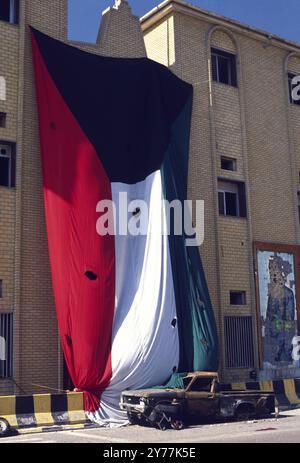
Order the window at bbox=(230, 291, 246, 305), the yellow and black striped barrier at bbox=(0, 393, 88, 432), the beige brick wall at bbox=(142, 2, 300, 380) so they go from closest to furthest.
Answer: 1. the yellow and black striped barrier at bbox=(0, 393, 88, 432)
2. the beige brick wall at bbox=(142, 2, 300, 380)
3. the window at bbox=(230, 291, 246, 305)

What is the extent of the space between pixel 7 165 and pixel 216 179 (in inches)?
325

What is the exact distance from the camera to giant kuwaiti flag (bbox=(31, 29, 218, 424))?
18734 mm

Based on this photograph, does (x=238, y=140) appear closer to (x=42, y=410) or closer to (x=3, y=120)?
(x=3, y=120)

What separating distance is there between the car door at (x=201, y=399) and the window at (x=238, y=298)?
725cm

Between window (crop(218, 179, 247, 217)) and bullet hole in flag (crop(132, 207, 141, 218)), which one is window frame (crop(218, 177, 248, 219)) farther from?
bullet hole in flag (crop(132, 207, 141, 218))

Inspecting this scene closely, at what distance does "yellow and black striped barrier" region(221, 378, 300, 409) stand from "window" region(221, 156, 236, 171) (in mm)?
8345

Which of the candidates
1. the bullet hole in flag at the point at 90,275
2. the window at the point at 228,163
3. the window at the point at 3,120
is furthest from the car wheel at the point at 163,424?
the window at the point at 228,163

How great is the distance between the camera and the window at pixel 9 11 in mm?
20297

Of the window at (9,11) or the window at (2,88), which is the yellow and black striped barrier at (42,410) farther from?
the window at (9,11)

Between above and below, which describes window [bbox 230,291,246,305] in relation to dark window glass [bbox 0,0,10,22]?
below

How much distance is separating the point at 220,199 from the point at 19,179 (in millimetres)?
8576

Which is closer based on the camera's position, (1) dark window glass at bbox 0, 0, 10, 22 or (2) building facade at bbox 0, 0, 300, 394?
(2) building facade at bbox 0, 0, 300, 394

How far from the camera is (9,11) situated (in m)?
20.4

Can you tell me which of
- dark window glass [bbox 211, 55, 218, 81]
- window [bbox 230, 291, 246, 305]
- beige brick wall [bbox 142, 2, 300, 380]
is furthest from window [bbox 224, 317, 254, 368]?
dark window glass [bbox 211, 55, 218, 81]
